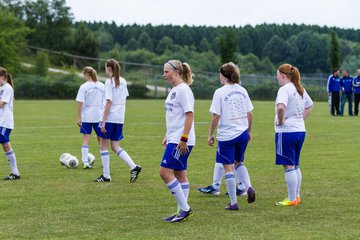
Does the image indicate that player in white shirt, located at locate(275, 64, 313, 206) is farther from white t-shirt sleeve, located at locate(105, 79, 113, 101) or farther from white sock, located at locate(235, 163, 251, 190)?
white t-shirt sleeve, located at locate(105, 79, 113, 101)

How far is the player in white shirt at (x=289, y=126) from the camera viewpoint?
990 centimetres

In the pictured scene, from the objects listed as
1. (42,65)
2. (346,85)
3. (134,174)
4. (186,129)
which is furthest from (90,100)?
(42,65)

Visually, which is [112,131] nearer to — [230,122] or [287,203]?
[230,122]

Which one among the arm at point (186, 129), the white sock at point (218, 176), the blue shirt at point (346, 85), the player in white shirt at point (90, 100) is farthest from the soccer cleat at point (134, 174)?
the blue shirt at point (346, 85)

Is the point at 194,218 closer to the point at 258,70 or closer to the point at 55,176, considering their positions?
the point at 55,176

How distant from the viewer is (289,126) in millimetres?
9984

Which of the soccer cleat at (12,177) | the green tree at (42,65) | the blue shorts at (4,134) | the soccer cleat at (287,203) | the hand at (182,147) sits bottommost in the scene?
the green tree at (42,65)

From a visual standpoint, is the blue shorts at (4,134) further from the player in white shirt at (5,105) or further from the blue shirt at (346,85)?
the blue shirt at (346,85)

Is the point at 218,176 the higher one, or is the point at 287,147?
the point at 287,147

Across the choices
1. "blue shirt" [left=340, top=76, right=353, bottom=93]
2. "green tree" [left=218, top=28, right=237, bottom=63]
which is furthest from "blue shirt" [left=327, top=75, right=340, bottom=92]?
"green tree" [left=218, top=28, right=237, bottom=63]

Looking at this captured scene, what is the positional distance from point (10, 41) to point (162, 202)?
75369 mm

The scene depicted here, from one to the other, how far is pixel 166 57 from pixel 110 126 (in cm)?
10291

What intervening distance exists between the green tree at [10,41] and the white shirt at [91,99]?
6641 cm

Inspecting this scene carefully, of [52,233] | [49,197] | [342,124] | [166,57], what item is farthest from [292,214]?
[166,57]
